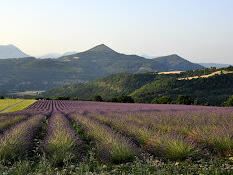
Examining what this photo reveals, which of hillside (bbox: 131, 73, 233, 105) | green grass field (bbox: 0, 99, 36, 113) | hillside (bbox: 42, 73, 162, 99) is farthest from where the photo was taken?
hillside (bbox: 42, 73, 162, 99)

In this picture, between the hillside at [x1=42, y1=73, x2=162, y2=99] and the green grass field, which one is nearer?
the green grass field

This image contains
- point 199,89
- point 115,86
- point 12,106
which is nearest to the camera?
point 12,106

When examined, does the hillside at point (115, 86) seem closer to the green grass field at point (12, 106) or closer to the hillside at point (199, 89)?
the hillside at point (199, 89)

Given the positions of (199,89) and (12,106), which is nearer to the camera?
(12,106)

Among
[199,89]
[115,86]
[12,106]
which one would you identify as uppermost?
[199,89]

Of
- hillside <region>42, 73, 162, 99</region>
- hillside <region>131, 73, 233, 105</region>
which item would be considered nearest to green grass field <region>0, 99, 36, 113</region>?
hillside <region>131, 73, 233, 105</region>

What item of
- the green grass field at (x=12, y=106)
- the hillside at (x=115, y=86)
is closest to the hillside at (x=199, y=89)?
the green grass field at (x=12, y=106)

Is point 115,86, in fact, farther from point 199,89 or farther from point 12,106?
point 12,106

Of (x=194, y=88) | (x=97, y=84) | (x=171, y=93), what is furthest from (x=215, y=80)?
(x=97, y=84)

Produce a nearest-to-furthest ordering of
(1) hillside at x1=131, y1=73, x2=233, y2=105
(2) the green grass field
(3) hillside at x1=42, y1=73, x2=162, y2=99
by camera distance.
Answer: (2) the green grass field → (1) hillside at x1=131, y1=73, x2=233, y2=105 → (3) hillside at x1=42, y1=73, x2=162, y2=99

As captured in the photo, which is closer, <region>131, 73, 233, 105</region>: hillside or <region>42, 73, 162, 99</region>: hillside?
<region>131, 73, 233, 105</region>: hillside

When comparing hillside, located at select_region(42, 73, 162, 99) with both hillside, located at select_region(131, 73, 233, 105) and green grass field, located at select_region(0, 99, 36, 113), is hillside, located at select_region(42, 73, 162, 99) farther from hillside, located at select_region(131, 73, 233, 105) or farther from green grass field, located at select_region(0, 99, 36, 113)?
green grass field, located at select_region(0, 99, 36, 113)

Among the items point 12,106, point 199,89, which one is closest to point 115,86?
point 199,89

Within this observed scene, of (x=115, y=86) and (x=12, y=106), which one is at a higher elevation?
(x=12, y=106)
